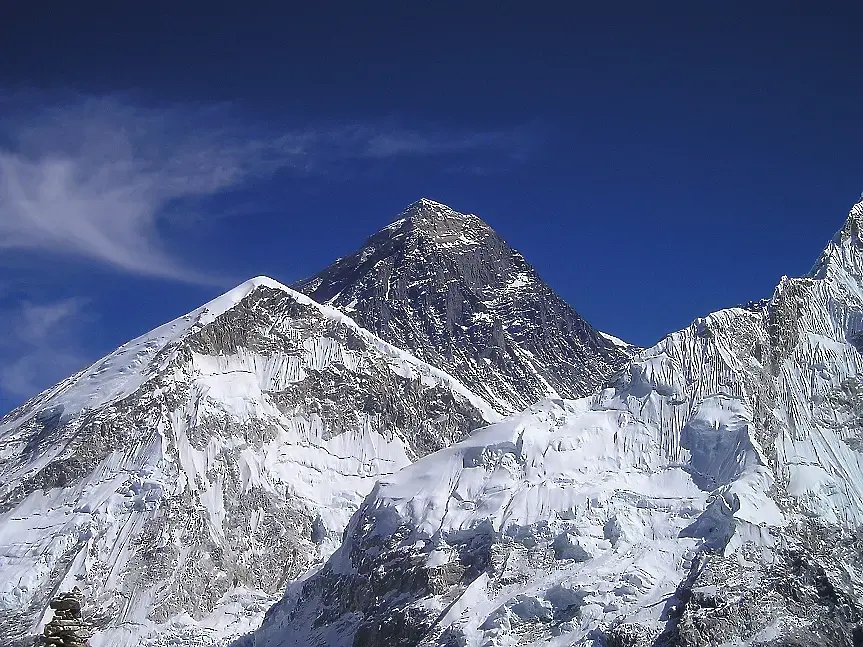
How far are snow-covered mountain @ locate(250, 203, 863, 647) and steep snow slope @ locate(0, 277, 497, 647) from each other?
23.9 meters

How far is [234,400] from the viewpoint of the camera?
636 ft

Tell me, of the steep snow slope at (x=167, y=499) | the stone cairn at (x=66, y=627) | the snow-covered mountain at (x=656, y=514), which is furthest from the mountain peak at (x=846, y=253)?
the stone cairn at (x=66, y=627)

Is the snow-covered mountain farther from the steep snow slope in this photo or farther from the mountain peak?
the steep snow slope

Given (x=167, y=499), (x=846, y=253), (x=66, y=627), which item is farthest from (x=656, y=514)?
(x=66, y=627)

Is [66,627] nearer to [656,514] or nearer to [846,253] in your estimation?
[656,514]

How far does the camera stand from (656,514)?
4998 inches

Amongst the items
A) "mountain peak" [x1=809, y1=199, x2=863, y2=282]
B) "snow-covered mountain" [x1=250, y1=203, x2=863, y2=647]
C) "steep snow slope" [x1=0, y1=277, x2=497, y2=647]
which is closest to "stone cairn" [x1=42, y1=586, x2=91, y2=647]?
"snow-covered mountain" [x1=250, y1=203, x2=863, y2=647]

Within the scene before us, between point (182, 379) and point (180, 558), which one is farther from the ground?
point (182, 379)

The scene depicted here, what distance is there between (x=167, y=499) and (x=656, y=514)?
7686 cm

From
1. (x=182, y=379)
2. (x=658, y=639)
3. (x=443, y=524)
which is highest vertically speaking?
(x=182, y=379)

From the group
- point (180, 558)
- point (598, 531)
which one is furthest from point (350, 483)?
point (598, 531)

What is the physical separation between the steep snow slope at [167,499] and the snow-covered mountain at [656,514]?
23902mm

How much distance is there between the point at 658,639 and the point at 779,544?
17424mm

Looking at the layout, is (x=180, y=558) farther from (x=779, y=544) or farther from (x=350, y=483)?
(x=779, y=544)
